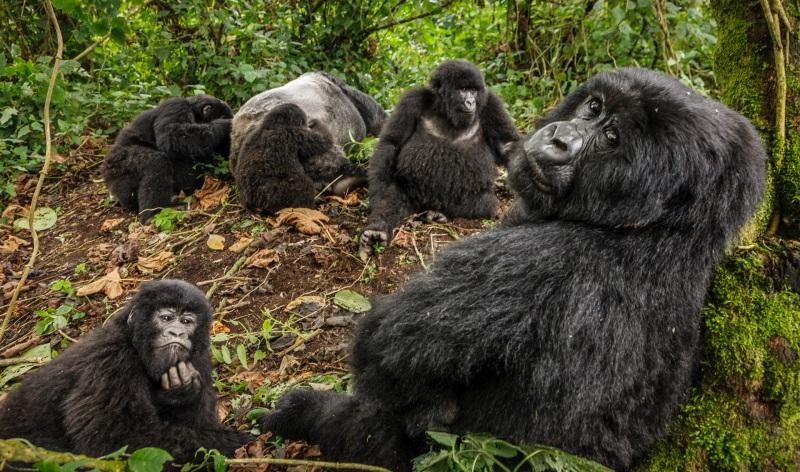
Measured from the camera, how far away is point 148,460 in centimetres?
149

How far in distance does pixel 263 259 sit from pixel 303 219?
0.60 m

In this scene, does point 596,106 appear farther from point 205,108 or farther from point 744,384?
point 205,108

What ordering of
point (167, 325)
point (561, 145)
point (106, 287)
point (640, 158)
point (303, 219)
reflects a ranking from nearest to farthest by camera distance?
1. point (640, 158)
2. point (561, 145)
3. point (167, 325)
4. point (106, 287)
5. point (303, 219)

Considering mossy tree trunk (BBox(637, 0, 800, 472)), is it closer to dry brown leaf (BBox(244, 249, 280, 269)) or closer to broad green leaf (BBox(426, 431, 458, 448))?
broad green leaf (BBox(426, 431, 458, 448))

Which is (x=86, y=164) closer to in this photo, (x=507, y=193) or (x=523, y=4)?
(x=507, y=193)

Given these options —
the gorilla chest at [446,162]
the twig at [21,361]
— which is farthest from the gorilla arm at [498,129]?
the twig at [21,361]

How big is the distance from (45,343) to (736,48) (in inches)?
174

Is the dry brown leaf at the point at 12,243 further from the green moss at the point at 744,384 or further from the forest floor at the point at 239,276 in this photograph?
the green moss at the point at 744,384

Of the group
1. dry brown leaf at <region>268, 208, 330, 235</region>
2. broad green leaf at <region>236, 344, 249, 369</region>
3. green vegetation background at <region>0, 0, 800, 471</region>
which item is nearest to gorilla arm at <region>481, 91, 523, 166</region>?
green vegetation background at <region>0, 0, 800, 471</region>

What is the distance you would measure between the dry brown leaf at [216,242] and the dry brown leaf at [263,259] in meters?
0.39

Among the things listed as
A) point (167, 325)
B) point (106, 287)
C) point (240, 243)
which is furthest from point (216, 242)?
point (167, 325)

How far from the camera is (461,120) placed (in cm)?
534

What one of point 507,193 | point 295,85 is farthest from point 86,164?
point 507,193

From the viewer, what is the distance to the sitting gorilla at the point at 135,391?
2.45 m
